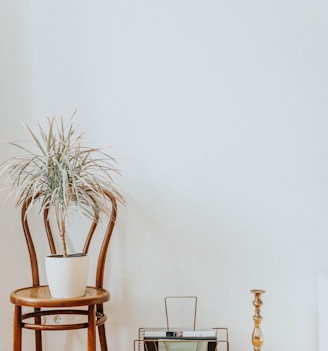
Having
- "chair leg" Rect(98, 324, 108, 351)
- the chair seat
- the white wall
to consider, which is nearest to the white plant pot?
the chair seat

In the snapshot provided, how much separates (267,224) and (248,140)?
36cm

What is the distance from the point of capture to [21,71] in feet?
7.93

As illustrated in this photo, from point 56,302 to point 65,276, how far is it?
0.30 ft

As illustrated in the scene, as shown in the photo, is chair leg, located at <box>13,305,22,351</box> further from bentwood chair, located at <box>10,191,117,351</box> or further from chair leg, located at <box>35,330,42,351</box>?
chair leg, located at <box>35,330,42,351</box>

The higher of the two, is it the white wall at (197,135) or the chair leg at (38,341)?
the white wall at (197,135)

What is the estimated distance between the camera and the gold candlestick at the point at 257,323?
2125mm

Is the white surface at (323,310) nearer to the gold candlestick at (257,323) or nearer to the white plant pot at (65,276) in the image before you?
the gold candlestick at (257,323)

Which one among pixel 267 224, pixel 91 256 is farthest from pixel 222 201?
pixel 91 256

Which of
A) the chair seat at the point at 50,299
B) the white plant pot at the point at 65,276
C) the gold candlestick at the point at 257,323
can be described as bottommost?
the gold candlestick at the point at 257,323

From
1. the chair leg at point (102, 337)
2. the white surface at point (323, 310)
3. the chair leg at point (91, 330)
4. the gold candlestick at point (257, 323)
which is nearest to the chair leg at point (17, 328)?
the chair leg at point (91, 330)

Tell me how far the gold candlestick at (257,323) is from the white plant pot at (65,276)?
2.21ft

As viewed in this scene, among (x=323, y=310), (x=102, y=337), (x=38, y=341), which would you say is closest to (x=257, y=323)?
(x=323, y=310)

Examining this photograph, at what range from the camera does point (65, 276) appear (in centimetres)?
192

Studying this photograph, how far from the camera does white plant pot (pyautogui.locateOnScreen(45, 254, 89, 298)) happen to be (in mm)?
1921
